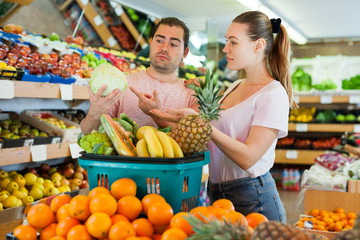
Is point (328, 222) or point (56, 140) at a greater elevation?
point (56, 140)

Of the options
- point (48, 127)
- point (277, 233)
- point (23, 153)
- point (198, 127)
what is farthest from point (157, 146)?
point (48, 127)

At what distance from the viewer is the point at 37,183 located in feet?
10.7

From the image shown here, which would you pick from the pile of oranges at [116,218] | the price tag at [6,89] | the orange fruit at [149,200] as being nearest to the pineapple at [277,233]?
the pile of oranges at [116,218]

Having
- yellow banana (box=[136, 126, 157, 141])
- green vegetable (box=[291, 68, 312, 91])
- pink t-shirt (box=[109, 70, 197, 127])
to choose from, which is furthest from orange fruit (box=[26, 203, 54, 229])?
green vegetable (box=[291, 68, 312, 91])

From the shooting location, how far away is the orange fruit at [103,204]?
4.25 feet

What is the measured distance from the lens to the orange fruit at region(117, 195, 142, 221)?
1.36 meters

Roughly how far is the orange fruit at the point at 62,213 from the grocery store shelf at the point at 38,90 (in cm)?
172

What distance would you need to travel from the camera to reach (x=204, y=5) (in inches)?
256

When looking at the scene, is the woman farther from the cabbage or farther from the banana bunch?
the cabbage

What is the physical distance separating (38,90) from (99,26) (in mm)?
3004

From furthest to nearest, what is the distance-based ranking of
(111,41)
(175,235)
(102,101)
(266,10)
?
(266,10)
(111,41)
(102,101)
(175,235)

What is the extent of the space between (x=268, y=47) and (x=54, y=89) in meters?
1.86

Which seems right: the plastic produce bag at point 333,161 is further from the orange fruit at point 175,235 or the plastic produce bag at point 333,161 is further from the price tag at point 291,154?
the orange fruit at point 175,235

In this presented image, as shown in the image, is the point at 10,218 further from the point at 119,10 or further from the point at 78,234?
the point at 119,10
